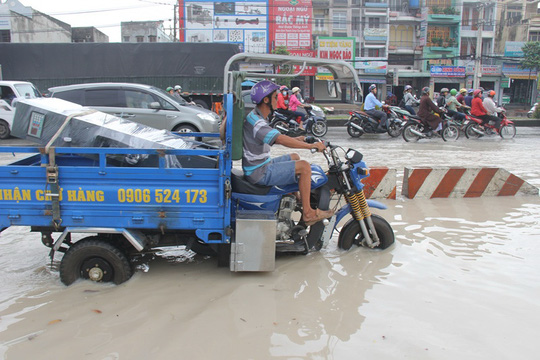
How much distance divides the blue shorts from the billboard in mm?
39127

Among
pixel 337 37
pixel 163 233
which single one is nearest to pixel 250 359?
pixel 163 233

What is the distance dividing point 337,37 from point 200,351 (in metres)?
41.3

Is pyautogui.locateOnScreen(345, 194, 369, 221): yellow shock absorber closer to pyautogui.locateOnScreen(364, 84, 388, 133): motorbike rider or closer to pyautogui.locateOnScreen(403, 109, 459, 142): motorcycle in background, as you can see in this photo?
pyautogui.locateOnScreen(403, 109, 459, 142): motorcycle in background

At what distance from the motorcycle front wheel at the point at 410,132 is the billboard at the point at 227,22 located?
30.5m

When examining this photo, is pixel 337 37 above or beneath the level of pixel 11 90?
above

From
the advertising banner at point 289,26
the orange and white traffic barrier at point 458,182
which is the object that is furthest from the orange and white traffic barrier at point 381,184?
the advertising banner at point 289,26

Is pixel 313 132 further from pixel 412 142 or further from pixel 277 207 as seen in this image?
pixel 277 207

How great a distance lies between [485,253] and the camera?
4301mm

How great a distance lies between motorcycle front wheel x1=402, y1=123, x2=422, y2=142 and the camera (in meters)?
13.0

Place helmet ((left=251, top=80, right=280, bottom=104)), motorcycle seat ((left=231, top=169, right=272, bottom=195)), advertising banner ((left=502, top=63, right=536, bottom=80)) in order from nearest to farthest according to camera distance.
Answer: helmet ((left=251, top=80, right=280, bottom=104)), motorcycle seat ((left=231, top=169, right=272, bottom=195)), advertising banner ((left=502, top=63, right=536, bottom=80))

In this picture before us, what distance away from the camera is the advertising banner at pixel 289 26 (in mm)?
41500

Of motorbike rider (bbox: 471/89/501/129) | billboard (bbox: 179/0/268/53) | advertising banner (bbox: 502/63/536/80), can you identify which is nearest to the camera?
motorbike rider (bbox: 471/89/501/129)

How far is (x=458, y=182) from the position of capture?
21.0 ft

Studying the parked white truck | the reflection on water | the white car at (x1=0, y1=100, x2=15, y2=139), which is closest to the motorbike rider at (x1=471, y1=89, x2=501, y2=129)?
the reflection on water
